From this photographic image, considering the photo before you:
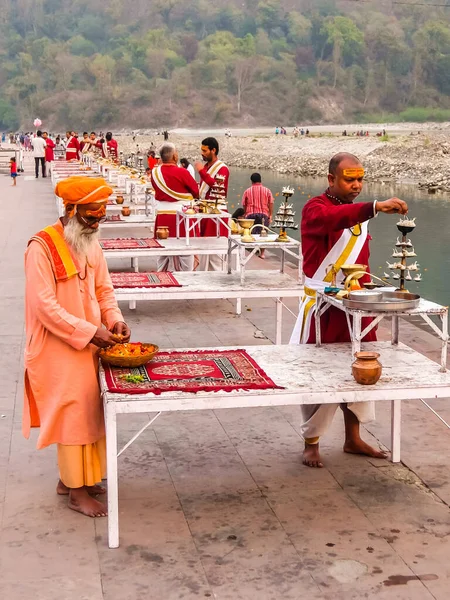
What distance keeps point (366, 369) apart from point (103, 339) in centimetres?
112

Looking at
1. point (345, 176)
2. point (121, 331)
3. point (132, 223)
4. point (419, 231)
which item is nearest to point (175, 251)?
point (132, 223)

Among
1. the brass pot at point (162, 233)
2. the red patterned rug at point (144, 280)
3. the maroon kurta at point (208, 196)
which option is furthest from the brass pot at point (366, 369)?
the brass pot at point (162, 233)

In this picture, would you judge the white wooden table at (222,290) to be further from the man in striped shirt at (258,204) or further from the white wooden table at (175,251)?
the man in striped shirt at (258,204)

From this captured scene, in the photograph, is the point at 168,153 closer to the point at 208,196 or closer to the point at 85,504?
the point at 208,196

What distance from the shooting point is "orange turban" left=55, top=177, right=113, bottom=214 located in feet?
13.8

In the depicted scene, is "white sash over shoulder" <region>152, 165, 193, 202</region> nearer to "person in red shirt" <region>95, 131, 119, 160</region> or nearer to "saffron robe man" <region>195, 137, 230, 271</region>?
"saffron robe man" <region>195, 137, 230, 271</region>

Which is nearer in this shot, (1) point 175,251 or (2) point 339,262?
(2) point 339,262

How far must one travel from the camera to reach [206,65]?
120 metres

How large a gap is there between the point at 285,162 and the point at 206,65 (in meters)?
70.4

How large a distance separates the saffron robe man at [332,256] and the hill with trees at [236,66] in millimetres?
108027

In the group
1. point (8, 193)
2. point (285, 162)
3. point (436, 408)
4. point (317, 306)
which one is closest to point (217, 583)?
point (317, 306)

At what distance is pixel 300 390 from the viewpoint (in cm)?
413

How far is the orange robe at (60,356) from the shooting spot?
4.21 meters

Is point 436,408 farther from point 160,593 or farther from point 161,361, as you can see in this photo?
point 160,593
